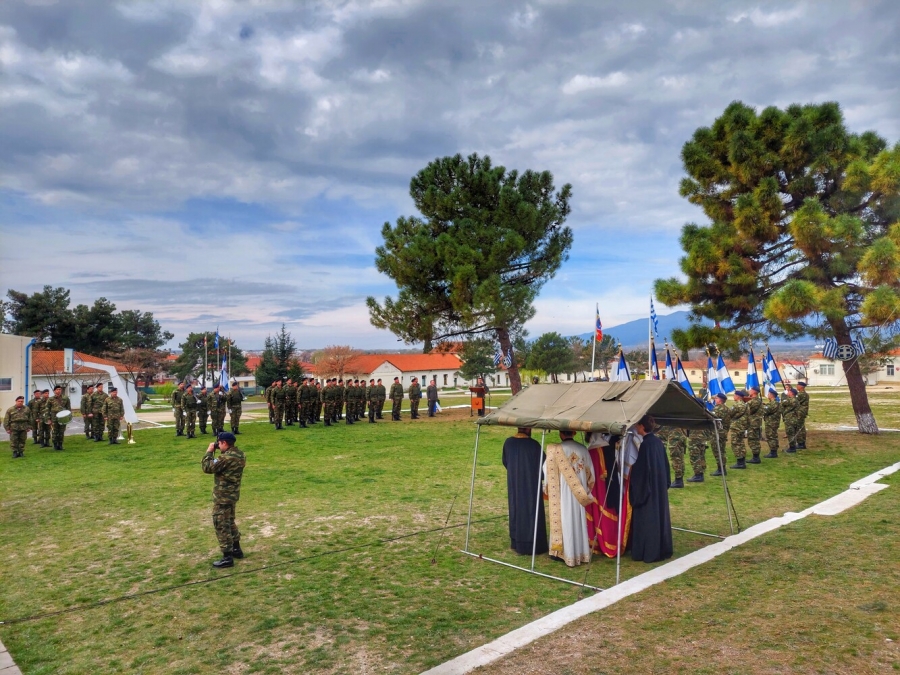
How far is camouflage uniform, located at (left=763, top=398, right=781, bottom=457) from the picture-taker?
1534cm

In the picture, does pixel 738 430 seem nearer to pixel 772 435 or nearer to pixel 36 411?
pixel 772 435

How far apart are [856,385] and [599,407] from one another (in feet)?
51.6

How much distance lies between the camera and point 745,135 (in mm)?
18031

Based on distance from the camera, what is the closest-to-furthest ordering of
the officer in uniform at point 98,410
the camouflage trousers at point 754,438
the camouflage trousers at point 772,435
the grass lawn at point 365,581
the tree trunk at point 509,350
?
1. the grass lawn at point 365,581
2. the camouflage trousers at point 754,438
3. the camouflage trousers at point 772,435
4. the officer in uniform at point 98,410
5. the tree trunk at point 509,350

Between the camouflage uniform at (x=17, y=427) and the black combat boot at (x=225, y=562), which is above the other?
the camouflage uniform at (x=17, y=427)

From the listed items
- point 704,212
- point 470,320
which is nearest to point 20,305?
point 470,320

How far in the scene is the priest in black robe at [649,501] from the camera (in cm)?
717

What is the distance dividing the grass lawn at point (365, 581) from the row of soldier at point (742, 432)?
2.38ft

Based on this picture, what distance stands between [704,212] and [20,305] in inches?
2019

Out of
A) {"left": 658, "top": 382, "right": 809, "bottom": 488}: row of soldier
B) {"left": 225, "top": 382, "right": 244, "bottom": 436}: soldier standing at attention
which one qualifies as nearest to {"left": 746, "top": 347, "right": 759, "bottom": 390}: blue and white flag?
{"left": 658, "top": 382, "right": 809, "bottom": 488}: row of soldier

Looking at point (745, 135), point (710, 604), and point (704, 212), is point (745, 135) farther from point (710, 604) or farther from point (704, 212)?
point (710, 604)

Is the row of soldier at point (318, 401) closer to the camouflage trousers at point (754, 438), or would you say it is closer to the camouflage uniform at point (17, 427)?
the camouflage uniform at point (17, 427)

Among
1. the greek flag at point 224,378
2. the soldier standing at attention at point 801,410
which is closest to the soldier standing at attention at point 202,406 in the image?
the greek flag at point 224,378

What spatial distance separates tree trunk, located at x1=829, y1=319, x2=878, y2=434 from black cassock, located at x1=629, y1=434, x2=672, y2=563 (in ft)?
46.4
